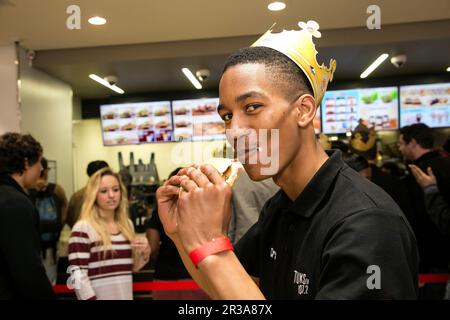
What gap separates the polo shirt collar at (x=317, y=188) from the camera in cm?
85

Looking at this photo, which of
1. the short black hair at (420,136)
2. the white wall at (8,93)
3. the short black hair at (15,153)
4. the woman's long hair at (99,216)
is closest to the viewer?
the short black hair at (15,153)

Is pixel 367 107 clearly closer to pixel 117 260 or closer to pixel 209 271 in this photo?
pixel 117 260

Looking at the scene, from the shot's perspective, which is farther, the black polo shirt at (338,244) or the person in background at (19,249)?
the person in background at (19,249)

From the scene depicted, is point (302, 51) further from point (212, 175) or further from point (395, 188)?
point (395, 188)

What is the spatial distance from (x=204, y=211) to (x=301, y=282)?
27 centimetres

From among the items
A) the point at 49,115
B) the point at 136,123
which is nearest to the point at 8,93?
the point at 49,115

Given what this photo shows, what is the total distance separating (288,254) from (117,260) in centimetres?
173

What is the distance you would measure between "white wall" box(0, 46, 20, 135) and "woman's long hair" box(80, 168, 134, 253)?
66.5 inches

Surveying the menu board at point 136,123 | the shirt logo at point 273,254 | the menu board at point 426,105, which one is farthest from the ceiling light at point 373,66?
the shirt logo at point 273,254

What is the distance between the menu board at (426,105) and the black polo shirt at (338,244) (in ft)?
12.8

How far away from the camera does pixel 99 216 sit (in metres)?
2.50

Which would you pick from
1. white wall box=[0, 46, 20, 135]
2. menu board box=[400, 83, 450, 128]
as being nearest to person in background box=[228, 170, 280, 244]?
white wall box=[0, 46, 20, 135]

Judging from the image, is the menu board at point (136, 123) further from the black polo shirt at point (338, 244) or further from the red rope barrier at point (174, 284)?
the black polo shirt at point (338, 244)

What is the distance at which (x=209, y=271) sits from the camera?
2.16ft
